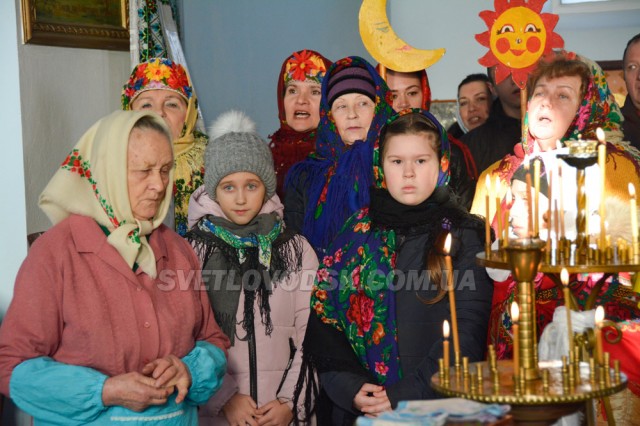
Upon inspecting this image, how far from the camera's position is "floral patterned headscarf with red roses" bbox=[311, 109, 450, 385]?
308 centimetres

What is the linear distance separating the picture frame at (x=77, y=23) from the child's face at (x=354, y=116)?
1.52 m

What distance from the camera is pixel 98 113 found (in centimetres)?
471

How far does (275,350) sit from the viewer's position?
340cm

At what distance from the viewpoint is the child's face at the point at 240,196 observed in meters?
3.55

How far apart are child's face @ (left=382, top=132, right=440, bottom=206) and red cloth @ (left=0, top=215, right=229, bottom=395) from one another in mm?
929

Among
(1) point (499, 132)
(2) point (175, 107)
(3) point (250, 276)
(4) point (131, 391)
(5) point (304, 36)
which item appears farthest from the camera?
(5) point (304, 36)

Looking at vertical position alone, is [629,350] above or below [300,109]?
below

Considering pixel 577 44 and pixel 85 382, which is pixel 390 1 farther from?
pixel 85 382

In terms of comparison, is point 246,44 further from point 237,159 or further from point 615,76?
point 615,76

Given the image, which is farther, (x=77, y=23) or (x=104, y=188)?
(x=77, y=23)

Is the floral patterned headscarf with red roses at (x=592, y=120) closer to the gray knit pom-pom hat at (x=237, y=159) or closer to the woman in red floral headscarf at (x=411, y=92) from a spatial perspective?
the woman in red floral headscarf at (x=411, y=92)

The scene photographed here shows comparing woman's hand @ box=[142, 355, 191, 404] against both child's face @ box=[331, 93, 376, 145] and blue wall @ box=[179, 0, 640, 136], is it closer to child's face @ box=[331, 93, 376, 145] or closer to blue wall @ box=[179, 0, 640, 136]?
child's face @ box=[331, 93, 376, 145]

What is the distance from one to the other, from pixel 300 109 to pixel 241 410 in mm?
1684

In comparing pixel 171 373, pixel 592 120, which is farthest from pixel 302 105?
pixel 171 373
